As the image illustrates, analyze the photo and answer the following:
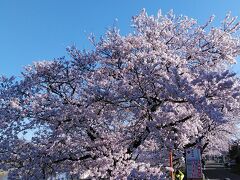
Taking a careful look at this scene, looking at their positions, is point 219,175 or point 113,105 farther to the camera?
point 219,175

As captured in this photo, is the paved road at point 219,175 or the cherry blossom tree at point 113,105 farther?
the paved road at point 219,175

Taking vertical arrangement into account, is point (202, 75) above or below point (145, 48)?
below

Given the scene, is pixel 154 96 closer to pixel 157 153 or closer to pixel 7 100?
pixel 157 153

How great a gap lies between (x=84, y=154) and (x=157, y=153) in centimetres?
308

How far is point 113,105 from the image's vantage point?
44.4 ft

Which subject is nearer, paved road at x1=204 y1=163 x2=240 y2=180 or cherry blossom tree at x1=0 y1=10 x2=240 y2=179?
cherry blossom tree at x1=0 y1=10 x2=240 y2=179

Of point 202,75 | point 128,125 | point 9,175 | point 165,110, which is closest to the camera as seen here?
point 202,75

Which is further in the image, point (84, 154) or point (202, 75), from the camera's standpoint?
Result: point (84, 154)

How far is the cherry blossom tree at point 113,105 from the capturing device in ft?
41.4

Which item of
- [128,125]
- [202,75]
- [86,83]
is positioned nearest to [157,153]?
[128,125]

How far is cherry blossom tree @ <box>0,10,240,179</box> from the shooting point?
41.4ft

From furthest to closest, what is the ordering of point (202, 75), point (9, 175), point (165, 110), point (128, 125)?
point (128, 125), point (9, 175), point (165, 110), point (202, 75)

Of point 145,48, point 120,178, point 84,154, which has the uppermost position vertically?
point 145,48

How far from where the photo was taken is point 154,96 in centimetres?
1261
